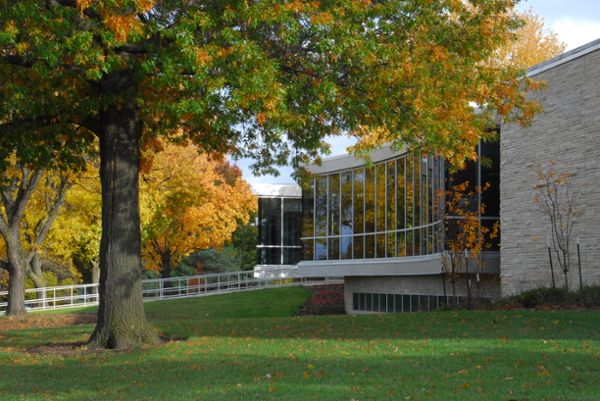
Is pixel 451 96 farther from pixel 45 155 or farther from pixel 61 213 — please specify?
pixel 61 213

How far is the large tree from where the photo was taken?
1039cm

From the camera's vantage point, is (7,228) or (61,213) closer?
(7,228)

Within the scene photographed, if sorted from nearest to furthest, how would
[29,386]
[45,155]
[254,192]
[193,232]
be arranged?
[29,386]
[45,155]
[193,232]
[254,192]

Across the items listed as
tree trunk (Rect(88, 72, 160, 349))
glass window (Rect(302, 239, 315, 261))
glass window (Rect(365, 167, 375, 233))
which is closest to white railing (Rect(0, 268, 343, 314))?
glass window (Rect(302, 239, 315, 261))

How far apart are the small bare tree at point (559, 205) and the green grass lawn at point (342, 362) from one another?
2.98 metres

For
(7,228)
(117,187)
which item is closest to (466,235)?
(117,187)

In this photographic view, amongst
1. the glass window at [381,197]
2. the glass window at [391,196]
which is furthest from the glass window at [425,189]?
the glass window at [381,197]

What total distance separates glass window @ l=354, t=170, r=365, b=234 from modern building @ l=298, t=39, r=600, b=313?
4cm

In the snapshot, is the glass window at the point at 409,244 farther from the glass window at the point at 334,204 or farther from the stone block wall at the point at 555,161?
the glass window at the point at 334,204

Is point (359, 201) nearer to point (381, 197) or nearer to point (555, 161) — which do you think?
point (381, 197)

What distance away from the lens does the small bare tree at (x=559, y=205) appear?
53.7 feet

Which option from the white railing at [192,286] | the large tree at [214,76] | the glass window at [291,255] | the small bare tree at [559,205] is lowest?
the white railing at [192,286]

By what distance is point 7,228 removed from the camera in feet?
72.3

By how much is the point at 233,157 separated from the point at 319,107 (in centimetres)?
489
